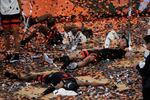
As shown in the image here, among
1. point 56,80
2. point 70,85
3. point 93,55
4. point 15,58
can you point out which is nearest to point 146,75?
point 70,85

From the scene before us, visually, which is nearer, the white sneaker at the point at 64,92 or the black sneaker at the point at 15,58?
the white sneaker at the point at 64,92

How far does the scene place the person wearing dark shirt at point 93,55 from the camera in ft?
47.6

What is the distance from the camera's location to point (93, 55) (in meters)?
15.0

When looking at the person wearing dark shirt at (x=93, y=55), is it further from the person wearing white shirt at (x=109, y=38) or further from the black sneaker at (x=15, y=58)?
the black sneaker at (x=15, y=58)

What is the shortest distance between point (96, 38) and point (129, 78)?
25.3 feet

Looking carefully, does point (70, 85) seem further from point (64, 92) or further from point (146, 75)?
point (146, 75)

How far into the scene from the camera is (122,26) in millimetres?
22688

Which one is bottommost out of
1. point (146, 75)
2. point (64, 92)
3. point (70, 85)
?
point (64, 92)

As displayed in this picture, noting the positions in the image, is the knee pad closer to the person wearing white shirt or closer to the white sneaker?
the white sneaker

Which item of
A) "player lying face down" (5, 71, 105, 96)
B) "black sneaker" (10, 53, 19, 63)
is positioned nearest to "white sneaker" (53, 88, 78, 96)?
"player lying face down" (5, 71, 105, 96)

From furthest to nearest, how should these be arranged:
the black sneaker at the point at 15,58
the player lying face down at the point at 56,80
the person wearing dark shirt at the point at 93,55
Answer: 1. the black sneaker at the point at 15,58
2. the person wearing dark shirt at the point at 93,55
3. the player lying face down at the point at 56,80

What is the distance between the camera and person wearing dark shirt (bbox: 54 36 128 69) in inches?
571

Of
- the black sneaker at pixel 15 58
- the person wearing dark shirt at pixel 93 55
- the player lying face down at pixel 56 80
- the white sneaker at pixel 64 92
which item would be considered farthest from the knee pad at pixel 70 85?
the black sneaker at pixel 15 58

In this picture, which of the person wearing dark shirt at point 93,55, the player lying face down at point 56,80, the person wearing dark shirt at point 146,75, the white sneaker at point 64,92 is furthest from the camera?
the person wearing dark shirt at point 93,55
